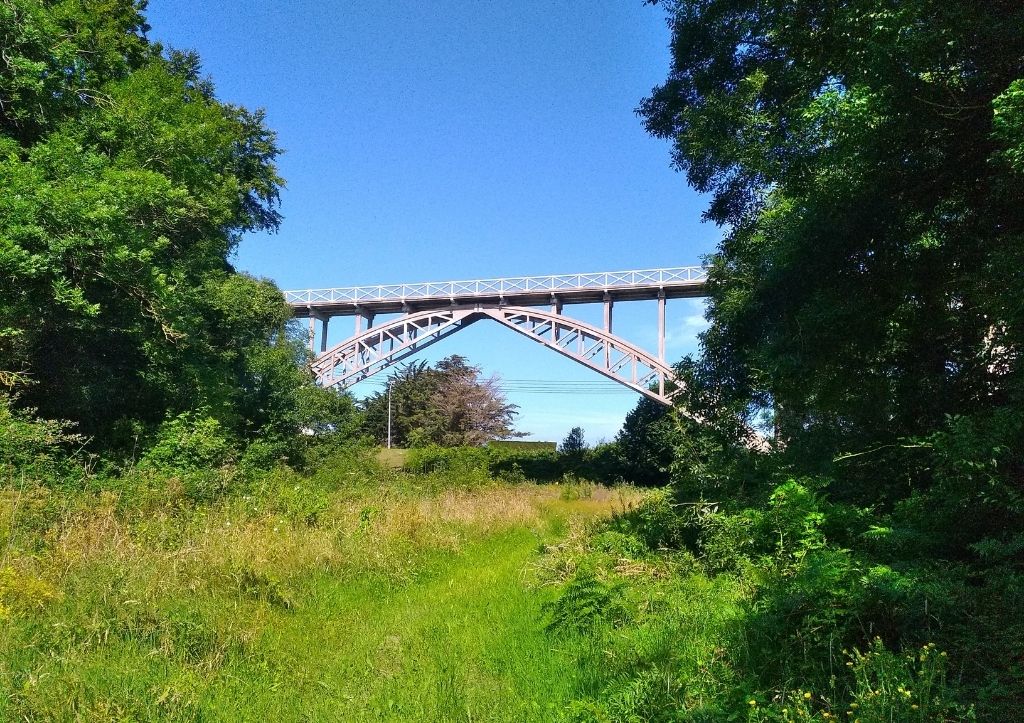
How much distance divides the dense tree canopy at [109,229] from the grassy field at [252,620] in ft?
15.3

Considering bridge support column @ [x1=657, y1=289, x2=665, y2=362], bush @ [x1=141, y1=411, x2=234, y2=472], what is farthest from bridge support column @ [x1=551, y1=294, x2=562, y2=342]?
bush @ [x1=141, y1=411, x2=234, y2=472]

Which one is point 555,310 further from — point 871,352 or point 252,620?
point 252,620

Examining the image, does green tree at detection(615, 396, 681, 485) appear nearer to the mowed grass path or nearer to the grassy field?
the grassy field

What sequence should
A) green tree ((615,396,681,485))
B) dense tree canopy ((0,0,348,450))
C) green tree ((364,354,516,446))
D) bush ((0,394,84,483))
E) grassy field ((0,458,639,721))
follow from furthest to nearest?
1. green tree ((364,354,516,446))
2. green tree ((615,396,681,485))
3. dense tree canopy ((0,0,348,450))
4. bush ((0,394,84,483))
5. grassy field ((0,458,639,721))

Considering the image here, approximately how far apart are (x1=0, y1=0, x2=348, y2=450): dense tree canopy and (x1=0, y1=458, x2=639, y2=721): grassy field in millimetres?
4675

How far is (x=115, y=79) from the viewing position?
13969mm

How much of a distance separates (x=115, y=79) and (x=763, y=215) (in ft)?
45.5

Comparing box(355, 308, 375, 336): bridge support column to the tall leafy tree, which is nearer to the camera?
the tall leafy tree

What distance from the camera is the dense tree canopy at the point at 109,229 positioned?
10.5 meters

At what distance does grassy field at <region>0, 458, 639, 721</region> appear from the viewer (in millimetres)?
3645

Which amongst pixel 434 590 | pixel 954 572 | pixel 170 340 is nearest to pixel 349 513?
pixel 434 590

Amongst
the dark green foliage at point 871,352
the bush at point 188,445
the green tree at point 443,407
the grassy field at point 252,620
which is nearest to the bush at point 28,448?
the grassy field at point 252,620

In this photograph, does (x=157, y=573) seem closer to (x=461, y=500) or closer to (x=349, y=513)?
(x=349, y=513)

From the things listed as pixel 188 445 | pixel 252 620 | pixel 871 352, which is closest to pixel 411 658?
pixel 252 620
